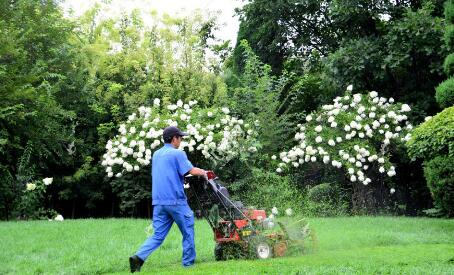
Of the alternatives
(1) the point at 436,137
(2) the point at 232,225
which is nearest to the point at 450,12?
(1) the point at 436,137

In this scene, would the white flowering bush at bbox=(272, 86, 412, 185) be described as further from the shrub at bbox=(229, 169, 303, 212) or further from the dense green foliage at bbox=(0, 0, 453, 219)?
the dense green foliage at bbox=(0, 0, 453, 219)

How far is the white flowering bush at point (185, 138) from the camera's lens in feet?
51.6

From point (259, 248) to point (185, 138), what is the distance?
764cm

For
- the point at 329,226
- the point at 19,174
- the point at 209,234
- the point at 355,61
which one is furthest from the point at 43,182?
the point at 355,61

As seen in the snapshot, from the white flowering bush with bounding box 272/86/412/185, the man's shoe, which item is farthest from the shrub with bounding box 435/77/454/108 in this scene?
the man's shoe

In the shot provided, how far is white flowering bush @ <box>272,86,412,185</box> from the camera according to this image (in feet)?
53.5

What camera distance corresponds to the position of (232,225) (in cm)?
852

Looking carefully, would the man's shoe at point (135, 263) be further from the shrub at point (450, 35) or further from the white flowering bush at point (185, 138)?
the shrub at point (450, 35)

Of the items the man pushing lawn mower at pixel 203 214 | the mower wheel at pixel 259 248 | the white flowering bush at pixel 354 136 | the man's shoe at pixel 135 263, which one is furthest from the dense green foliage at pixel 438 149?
the man's shoe at pixel 135 263

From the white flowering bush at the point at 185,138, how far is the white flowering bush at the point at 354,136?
1451 mm

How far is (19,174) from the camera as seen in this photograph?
1606cm

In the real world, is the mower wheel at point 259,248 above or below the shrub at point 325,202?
below

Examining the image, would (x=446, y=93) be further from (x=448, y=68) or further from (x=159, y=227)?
(x=159, y=227)

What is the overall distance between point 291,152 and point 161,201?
30.2 ft
